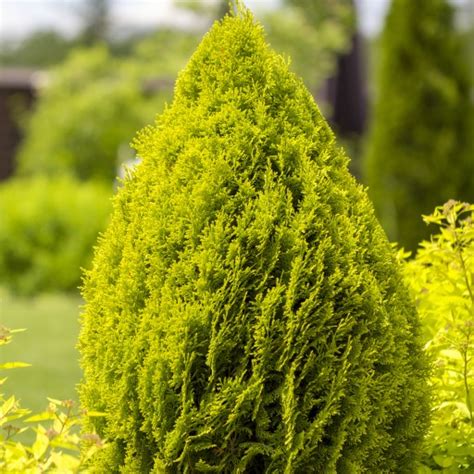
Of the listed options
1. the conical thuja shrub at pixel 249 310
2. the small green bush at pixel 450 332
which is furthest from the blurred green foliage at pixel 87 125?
the conical thuja shrub at pixel 249 310

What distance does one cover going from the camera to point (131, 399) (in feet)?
10.1

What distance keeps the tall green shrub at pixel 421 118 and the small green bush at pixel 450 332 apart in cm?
802

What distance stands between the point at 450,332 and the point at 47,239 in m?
10.7

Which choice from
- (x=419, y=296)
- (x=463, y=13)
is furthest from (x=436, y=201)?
(x=419, y=296)

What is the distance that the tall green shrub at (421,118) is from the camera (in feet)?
39.5

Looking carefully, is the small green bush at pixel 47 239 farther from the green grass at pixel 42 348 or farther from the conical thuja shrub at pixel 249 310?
the conical thuja shrub at pixel 249 310

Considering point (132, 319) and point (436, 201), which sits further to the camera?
point (436, 201)

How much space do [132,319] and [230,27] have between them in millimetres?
1158

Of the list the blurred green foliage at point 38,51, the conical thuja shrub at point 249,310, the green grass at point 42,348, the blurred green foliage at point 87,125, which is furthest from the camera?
the blurred green foliage at point 38,51

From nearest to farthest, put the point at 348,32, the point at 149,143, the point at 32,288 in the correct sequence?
the point at 149,143 → the point at 32,288 → the point at 348,32

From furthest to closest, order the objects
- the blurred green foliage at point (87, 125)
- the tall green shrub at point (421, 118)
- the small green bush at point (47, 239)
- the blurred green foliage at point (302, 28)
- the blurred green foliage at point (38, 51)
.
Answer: the blurred green foliage at point (38, 51)
the blurred green foliage at point (302, 28)
the blurred green foliage at point (87, 125)
the small green bush at point (47, 239)
the tall green shrub at point (421, 118)

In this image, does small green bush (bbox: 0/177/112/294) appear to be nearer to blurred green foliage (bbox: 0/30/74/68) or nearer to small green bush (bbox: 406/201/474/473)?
small green bush (bbox: 406/201/474/473)

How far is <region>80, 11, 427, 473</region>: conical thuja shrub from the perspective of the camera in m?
2.94

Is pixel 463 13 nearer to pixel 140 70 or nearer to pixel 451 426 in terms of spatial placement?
pixel 140 70
